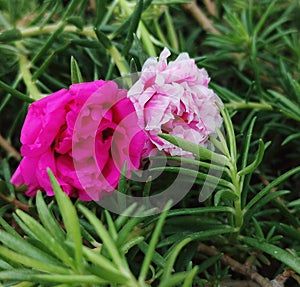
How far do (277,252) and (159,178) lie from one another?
0.20 metres

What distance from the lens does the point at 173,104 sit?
A: 0.71 m

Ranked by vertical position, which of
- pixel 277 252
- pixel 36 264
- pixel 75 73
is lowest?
pixel 277 252

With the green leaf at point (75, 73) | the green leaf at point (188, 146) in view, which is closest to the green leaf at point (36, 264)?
the green leaf at point (188, 146)

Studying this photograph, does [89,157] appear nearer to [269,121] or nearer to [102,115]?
[102,115]

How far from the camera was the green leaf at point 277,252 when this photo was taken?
67cm

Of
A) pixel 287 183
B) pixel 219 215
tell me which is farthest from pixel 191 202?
pixel 287 183

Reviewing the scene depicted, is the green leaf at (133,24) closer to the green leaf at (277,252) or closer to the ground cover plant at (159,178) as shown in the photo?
the ground cover plant at (159,178)

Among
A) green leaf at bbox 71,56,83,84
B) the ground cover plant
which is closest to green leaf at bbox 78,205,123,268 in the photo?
the ground cover plant

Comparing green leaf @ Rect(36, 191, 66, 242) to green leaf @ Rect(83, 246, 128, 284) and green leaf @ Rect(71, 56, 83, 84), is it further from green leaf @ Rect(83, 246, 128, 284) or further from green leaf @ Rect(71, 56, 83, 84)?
green leaf @ Rect(71, 56, 83, 84)

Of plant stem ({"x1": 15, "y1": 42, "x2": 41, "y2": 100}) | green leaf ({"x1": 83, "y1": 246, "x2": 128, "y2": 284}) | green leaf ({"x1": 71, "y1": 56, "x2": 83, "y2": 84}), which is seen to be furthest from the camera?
plant stem ({"x1": 15, "y1": 42, "x2": 41, "y2": 100})

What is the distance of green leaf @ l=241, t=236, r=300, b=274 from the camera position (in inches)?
26.5

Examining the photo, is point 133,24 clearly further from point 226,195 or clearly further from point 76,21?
point 226,195

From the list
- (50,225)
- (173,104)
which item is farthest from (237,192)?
(50,225)

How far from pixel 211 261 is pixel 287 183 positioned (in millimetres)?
242
